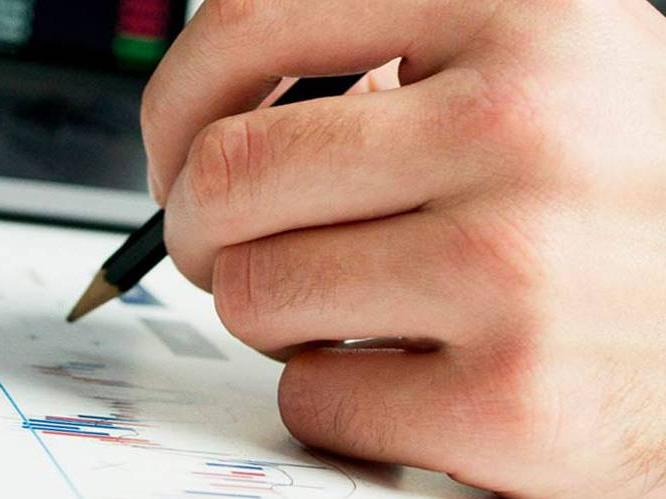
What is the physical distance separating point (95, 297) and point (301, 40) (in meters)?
0.22

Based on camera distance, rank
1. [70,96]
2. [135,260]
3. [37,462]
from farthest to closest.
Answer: [70,96], [135,260], [37,462]

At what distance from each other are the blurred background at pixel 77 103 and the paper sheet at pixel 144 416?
0.26 metres

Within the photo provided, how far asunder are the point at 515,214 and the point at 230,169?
0.35 feet

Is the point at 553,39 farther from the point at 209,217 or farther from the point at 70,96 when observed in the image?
the point at 70,96

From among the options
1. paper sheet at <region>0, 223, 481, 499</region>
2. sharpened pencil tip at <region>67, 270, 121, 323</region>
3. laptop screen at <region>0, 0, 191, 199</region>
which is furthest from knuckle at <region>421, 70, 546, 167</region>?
laptop screen at <region>0, 0, 191, 199</region>

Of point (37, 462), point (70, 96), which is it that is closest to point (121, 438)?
point (37, 462)

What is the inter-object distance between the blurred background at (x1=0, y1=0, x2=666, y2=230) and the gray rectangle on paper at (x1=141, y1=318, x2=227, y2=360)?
324 mm

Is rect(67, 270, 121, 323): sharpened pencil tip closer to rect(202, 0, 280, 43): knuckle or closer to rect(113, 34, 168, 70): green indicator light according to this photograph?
rect(202, 0, 280, 43): knuckle

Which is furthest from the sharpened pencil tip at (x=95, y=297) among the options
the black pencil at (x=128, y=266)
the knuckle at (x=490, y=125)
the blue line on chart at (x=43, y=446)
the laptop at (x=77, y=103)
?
the laptop at (x=77, y=103)

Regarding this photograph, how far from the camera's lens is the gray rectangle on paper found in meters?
0.58

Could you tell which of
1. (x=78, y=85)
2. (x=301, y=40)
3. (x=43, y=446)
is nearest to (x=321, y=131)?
(x=301, y=40)

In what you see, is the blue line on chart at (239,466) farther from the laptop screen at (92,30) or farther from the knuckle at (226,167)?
the laptop screen at (92,30)

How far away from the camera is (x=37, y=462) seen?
354 mm

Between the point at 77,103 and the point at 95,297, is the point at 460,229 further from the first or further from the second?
the point at 77,103
